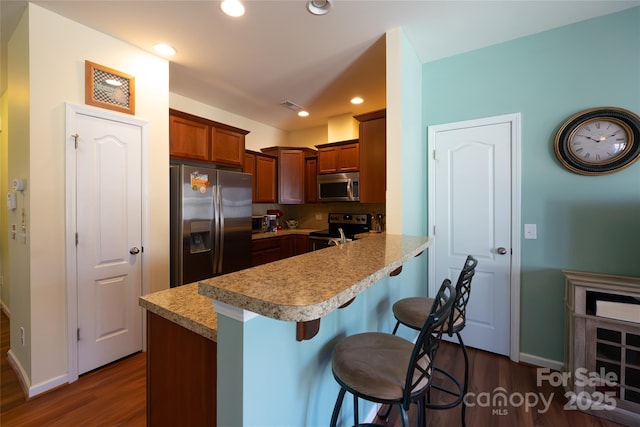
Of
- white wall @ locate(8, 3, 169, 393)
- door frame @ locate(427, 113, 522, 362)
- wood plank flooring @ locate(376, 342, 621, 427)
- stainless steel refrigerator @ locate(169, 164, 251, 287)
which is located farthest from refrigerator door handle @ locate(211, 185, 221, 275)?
door frame @ locate(427, 113, 522, 362)

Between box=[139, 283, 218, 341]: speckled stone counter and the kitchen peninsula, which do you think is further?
box=[139, 283, 218, 341]: speckled stone counter

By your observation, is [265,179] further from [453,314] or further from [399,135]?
[453,314]

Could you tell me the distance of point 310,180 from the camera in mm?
4578

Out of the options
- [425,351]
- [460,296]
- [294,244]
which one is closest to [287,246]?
[294,244]

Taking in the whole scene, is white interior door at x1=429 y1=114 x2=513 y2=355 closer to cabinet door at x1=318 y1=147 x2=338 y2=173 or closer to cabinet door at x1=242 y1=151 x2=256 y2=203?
cabinet door at x1=318 y1=147 x2=338 y2=173

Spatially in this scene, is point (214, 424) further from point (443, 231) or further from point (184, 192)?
point (443, 231)

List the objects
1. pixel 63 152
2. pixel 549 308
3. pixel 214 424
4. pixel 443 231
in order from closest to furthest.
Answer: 1. pixel 214 424
2. pixel 63 152
3. pixel 549 308
4. pixel 443 231

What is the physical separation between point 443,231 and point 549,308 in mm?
996

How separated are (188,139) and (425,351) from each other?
10.3 ft

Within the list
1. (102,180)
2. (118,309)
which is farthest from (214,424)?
(102,180)

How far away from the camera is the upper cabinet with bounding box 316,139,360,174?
392cm

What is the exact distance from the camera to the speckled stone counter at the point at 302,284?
2.11 ft

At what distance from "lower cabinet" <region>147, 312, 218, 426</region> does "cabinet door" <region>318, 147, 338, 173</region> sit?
333cm

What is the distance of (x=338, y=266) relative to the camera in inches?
40.8
